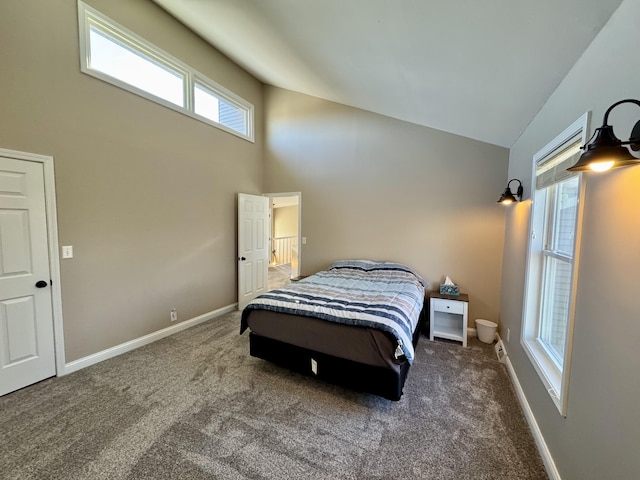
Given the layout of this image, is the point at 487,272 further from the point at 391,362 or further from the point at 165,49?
the point at 165,49

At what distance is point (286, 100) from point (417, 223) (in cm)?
318

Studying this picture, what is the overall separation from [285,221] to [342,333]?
28.7 feet

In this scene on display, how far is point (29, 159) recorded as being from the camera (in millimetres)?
2250

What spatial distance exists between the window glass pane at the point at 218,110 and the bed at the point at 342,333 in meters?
2.89

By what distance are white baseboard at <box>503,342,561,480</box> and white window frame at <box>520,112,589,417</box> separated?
1.11 feet

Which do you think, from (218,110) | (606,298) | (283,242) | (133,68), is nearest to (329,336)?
(606,298)

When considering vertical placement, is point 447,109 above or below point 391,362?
above

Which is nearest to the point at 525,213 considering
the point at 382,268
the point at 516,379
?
the point at 516,379

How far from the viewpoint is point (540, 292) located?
2182 mm

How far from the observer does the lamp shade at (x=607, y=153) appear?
918mm

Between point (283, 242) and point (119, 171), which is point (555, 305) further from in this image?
point (283, 242)

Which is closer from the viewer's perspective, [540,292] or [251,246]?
[540,292]

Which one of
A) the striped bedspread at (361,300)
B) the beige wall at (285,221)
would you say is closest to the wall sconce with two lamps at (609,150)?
the striped bedspread at (361,300)

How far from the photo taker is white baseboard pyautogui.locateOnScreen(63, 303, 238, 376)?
2590 millimetres
